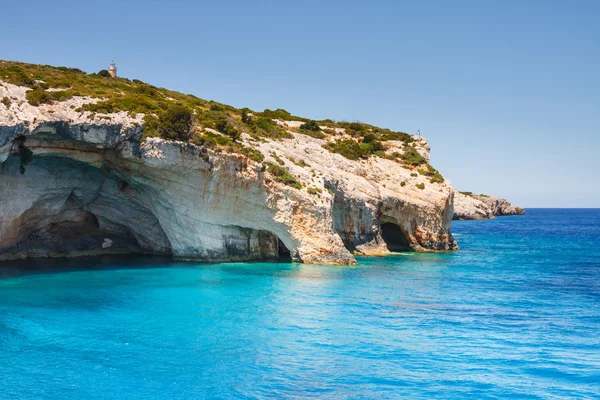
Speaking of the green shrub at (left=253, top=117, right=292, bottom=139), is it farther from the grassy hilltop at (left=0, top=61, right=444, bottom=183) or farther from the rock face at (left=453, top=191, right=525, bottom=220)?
the rock face at (left=453, top=191, right=525, bottom=220)

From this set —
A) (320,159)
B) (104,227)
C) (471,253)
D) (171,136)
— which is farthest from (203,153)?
(471,253)

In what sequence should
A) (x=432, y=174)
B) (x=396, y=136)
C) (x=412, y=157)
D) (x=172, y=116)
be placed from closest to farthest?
1. (x=172, y=116)
2. (x=432, y=174)
3. (x=412, y=157)
4. (x=396, y=136)

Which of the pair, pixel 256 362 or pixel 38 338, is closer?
pixel 256 362

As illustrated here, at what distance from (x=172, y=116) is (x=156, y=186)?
497 cm

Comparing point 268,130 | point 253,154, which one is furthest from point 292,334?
point 268,130

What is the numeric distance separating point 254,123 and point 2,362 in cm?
3510

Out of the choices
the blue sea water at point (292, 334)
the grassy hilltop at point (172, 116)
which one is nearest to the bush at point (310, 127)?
the grassy hilltop at point (172, 116)

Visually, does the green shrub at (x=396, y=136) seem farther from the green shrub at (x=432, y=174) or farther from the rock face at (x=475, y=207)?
the rock face at (x=475, y=207)

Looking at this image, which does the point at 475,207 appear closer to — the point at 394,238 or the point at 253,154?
the point at 394,238

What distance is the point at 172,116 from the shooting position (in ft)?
111

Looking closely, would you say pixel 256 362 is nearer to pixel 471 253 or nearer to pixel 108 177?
pixel 108 177

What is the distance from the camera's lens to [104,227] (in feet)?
129

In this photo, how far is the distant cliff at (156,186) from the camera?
31.3 m

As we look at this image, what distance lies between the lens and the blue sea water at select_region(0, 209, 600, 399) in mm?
13969
